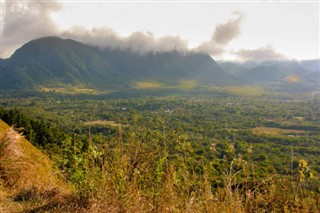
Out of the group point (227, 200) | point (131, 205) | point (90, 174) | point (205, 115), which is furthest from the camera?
point (205, 115)

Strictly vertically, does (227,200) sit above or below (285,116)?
above

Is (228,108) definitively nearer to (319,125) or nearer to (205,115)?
(205,115)

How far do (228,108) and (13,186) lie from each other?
169 metres

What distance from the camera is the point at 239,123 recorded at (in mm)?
125750

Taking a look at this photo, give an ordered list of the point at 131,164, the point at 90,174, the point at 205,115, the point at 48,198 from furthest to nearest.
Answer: the point at 205,115 < the point at 131,164 < the point at 90,174 < the point at 48,198

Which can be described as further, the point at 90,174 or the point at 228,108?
the point at 228,108

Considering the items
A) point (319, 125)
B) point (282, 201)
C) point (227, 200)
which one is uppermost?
point (227, 200)

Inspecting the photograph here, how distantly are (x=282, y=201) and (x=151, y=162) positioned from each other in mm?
2051

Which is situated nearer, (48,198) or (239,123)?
(48,198)

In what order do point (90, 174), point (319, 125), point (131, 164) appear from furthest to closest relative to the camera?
point (319, 125), point (131, 164), point (90, 174)

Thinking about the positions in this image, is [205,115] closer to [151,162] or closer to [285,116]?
[285,116]

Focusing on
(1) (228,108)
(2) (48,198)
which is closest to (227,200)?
(2) (48,198)

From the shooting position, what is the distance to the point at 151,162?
17.2 feet

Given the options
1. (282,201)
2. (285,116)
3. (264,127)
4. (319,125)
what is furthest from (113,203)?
(285,116)
